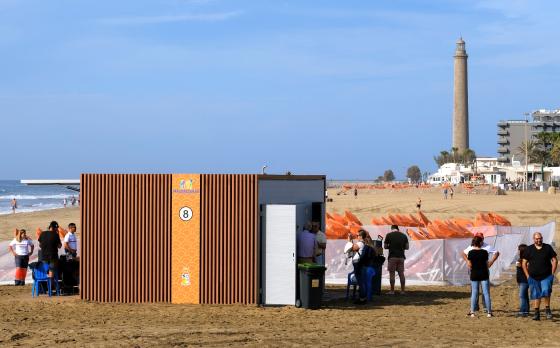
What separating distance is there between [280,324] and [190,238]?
120 inches

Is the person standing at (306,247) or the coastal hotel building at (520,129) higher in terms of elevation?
the coastal hotel building at (520,129)

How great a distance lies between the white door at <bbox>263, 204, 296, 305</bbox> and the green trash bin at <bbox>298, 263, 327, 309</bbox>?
0.93 feet

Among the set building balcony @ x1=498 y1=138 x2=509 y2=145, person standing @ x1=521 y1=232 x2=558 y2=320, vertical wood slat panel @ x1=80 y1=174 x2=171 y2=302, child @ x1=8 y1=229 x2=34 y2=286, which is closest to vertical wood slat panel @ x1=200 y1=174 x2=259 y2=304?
vertical wood slat panel @ x1=80 y1=174 x2=171 y2=302

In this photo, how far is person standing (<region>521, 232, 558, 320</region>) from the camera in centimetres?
1386

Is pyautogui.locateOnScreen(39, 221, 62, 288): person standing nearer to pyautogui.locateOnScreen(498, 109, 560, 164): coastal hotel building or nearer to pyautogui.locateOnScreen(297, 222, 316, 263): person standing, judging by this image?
pyautogui.locateOnScreen(297, 222, 316, 263): person standing

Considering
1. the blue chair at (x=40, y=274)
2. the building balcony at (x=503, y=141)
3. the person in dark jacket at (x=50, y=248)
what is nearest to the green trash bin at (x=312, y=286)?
the person in dark jacket at (x=50, y=248)

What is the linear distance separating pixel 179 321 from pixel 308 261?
9.76 ft

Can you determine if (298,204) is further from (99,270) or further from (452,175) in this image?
(452,175)

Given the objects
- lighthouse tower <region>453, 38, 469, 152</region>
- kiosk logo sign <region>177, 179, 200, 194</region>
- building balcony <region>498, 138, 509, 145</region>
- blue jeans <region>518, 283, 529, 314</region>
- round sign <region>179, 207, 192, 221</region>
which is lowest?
blue jeans <region>518, 283, 529, 314</region>

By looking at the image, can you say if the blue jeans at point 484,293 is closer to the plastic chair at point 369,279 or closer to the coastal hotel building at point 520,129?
the plastic chair at point 369,279

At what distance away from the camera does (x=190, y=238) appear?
52.6ft

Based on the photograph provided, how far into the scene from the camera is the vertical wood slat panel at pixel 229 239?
15734 mm

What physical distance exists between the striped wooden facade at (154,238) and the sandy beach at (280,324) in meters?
0.45

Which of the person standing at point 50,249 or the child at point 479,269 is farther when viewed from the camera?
the person standing at point 50,249
